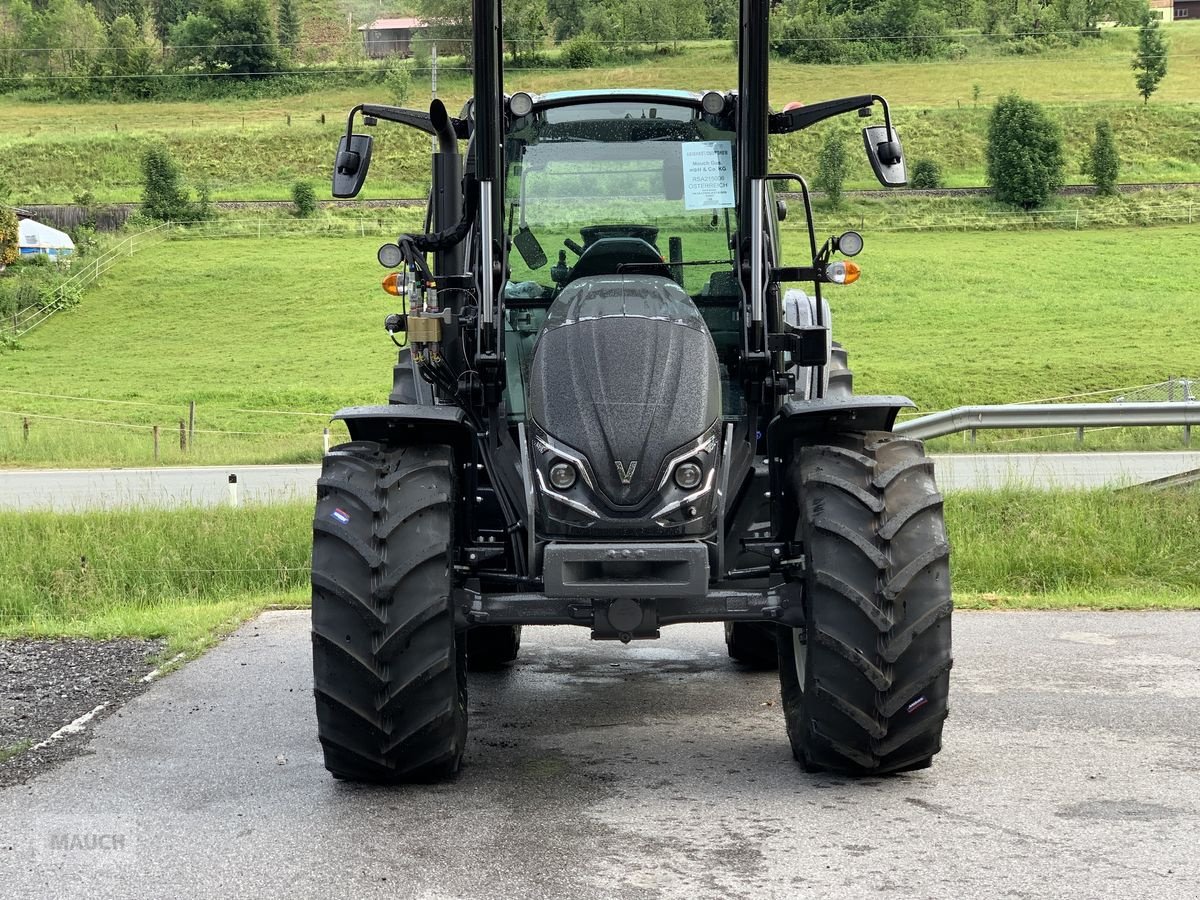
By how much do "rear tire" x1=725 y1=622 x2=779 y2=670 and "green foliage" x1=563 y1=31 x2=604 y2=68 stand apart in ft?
10.1

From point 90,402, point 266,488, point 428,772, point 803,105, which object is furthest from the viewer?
point 90,402

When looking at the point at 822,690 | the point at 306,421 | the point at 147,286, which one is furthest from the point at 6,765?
the point at 147,286

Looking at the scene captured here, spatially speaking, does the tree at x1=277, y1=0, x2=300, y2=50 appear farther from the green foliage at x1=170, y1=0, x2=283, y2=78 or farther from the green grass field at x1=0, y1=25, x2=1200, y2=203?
the green grass field at x1=0, y1=25, x2=1200, y2=203

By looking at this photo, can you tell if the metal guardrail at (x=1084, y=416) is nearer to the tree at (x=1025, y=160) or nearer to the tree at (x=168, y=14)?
the tree at (x=1025, y=160)

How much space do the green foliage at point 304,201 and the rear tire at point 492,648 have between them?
67.3 meters

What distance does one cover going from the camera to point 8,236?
67750 millimetres

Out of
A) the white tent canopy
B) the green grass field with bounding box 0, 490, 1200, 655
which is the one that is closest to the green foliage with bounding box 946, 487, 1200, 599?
Answer: the green grass field with bounding box 0, 490, 1200, 655

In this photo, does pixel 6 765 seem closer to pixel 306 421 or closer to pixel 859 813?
pixel 859 813

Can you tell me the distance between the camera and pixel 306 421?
36688 mm

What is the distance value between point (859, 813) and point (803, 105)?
353 cm

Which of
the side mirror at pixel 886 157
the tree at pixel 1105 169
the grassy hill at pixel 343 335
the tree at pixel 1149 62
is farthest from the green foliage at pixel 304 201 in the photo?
the side mirror at pixel 886 157

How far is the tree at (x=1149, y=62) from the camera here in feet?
331

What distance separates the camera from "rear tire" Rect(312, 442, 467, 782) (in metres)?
6.16

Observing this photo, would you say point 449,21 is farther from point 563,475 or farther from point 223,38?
point 223,38
